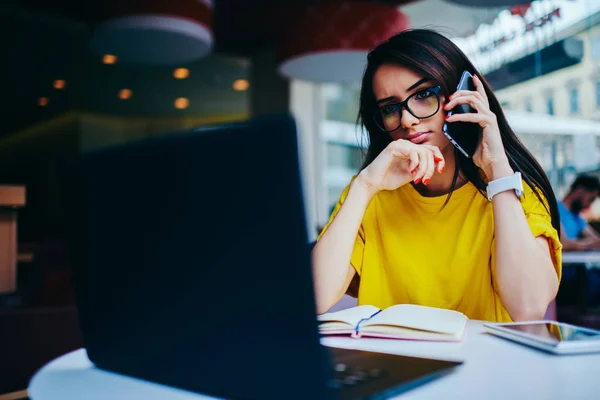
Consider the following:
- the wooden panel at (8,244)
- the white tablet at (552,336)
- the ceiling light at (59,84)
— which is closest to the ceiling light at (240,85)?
the ceiling light at (59,84)

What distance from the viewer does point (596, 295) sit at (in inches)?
138

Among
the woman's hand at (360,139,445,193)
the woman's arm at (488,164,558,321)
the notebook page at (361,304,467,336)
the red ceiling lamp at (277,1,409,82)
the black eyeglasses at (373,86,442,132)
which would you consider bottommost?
the notebook page at (361,304,467,336)

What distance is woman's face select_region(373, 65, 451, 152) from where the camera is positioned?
4.41 feet

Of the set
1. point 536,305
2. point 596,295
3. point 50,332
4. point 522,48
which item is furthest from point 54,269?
point 522,48

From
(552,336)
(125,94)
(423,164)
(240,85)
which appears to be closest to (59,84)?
(125,94)

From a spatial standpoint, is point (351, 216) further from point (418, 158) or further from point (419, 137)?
point (419, 137)

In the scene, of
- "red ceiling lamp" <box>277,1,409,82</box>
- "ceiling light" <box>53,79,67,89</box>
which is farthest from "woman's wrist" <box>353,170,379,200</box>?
"ceiling light" <box>53,79,67,89</box>

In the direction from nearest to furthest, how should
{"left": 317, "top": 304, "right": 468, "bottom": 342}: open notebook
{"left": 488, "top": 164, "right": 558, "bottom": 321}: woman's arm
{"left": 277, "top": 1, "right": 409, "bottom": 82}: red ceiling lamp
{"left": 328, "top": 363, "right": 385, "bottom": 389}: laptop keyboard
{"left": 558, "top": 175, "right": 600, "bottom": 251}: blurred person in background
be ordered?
{"left": 328, "top": 363, "right": 385, "bottom": 389}: laptop keyboard < {"left": 317, "top": 304, "right": 468, "bottom": 342}: open notebook < {"left": 488, "top": 164, "right": 558, "bottom": 321}: woman's arm < {"left": 277, "top": 1, "right": 409, "bottom": 82}: red ceiling lamp < {"left": 558, "top": 175, "right": 600, "bottom": 251}: blurred person in background

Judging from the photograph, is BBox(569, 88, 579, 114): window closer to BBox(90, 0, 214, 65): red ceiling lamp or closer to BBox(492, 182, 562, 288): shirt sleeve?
BBox(90, 0, 214, 65): red ceiling lamp

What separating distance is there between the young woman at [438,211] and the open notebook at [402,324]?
199mm

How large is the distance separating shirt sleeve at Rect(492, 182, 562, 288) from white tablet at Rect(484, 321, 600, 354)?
1.21 ft

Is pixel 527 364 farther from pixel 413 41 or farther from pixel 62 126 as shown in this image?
pixel 62 126

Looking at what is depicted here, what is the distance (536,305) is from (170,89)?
27.3 ft

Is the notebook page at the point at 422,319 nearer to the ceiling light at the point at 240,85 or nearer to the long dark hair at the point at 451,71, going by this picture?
the long dark hair at the point at 451,71
